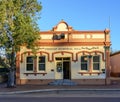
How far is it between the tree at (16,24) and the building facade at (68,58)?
5.35 m

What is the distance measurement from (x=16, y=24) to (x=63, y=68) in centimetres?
949

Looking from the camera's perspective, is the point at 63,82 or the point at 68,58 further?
the point at 68,58

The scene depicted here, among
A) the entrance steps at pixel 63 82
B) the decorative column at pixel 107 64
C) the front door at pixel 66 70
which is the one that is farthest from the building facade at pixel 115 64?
the entrance steps at pixel 63 82

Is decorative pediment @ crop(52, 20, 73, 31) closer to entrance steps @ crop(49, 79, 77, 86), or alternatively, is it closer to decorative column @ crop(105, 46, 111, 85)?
decorative column @ crop(105, 46, 111, 85)

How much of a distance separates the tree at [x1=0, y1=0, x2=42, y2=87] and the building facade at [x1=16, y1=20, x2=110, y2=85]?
17.6 feet

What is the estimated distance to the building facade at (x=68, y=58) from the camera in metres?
38.6

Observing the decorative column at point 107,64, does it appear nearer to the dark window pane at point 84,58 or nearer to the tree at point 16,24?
the dark window pane at point 84,58

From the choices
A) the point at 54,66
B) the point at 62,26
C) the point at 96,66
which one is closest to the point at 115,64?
the point at 96,66

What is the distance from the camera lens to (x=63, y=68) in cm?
3919

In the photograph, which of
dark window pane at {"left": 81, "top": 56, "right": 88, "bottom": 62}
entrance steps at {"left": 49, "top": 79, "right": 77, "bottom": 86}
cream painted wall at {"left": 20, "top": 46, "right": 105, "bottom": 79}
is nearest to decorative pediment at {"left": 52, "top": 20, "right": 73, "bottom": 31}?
cream painted wall at {"left": 20, "top": 46, "right": 105, "bottom": 79}

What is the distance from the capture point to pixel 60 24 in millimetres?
39438

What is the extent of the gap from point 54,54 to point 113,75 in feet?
76.3

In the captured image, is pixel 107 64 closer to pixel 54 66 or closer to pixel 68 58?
pixel 68 58

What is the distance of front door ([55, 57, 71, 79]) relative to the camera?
39.1 m
